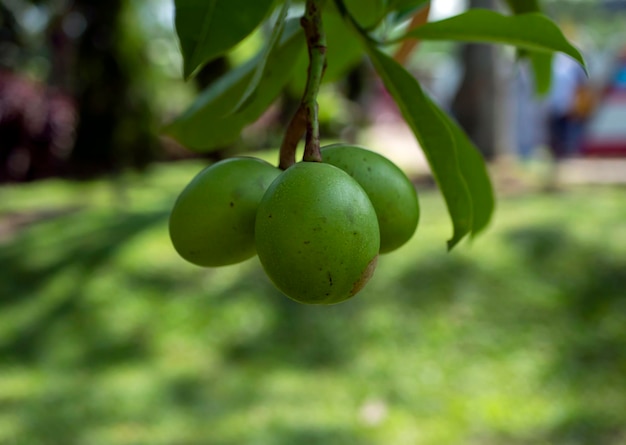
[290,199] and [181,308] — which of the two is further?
[181,308]

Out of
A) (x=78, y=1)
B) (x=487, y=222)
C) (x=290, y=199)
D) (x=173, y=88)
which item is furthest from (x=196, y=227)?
(x=173, y=88)

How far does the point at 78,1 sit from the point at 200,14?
7.35 meters

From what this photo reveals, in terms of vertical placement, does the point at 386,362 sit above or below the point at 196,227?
below

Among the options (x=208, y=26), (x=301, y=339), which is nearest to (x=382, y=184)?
(x=208, y=26)

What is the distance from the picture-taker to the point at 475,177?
99cm

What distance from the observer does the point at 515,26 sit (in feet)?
2.87

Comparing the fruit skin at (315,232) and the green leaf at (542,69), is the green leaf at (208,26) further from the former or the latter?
the green leaf at (542,69)

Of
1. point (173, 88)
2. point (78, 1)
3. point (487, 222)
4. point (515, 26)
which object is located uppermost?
point (515, 26)

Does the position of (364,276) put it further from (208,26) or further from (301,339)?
(301,339)

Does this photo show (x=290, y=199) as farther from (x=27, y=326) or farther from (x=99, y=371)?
(x=27, y=326)

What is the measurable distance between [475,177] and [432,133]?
157 millimetres

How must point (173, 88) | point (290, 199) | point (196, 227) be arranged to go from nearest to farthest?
point (290, 199) → point (196, 227) → point (173, 88)

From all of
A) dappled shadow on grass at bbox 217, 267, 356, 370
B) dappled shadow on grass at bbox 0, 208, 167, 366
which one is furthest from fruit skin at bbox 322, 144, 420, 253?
dappled shadow on grass at bbox 0, 208, 167, 366

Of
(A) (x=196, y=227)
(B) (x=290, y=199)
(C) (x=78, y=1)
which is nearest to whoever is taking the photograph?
(B) (x=290, y=199)
